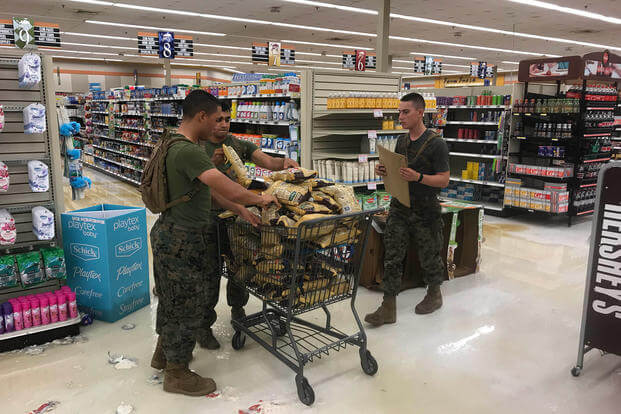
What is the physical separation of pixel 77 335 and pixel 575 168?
727 cm

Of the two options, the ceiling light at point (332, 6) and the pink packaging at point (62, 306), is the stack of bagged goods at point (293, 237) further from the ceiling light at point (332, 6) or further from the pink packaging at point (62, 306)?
the ceiling light at point (332, 6)

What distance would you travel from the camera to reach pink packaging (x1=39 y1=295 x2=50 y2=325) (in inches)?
135

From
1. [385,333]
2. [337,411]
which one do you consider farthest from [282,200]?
[385,333]

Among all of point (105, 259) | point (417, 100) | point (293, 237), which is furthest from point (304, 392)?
point (417, 100)

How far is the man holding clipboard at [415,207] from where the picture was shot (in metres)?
3.69

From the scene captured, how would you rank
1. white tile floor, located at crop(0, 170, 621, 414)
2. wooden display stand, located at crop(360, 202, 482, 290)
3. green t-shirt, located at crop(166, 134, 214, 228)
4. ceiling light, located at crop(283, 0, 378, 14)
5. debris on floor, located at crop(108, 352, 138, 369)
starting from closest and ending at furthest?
green t-shirt, located at crop(166, 134, 214, 228)
white tile floor, located at crop(0, 170, 621, 414)
debris on floor, located at crop(108, 352, 138, 369)
wooden display stand, located at crop(360, 202, 482, 290)
ceiling light, located at crop(283, 0, 378, 14)

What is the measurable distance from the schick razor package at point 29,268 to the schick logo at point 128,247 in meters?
0.54

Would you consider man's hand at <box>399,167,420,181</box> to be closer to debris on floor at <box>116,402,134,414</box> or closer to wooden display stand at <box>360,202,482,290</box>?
wooden display stand at <box>360,202,482,290</box>

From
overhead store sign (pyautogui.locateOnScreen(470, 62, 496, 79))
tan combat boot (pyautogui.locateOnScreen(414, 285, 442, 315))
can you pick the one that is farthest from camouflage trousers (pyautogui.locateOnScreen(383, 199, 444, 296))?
overhead store sign (pyautogui.locateOnScreen(470, 62, 496, 79))

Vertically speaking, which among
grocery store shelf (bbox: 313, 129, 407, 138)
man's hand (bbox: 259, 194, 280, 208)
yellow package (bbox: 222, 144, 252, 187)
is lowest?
man's hand (bbox: 259, 194, 280, 208)

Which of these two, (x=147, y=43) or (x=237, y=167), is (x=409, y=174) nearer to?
(x=237, y=167)

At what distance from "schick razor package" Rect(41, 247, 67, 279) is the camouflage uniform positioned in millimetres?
2542

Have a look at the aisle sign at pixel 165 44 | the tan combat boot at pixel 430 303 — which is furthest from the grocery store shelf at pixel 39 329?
the aisle sign at pixel 165 44

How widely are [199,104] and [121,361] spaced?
185 centimetres
